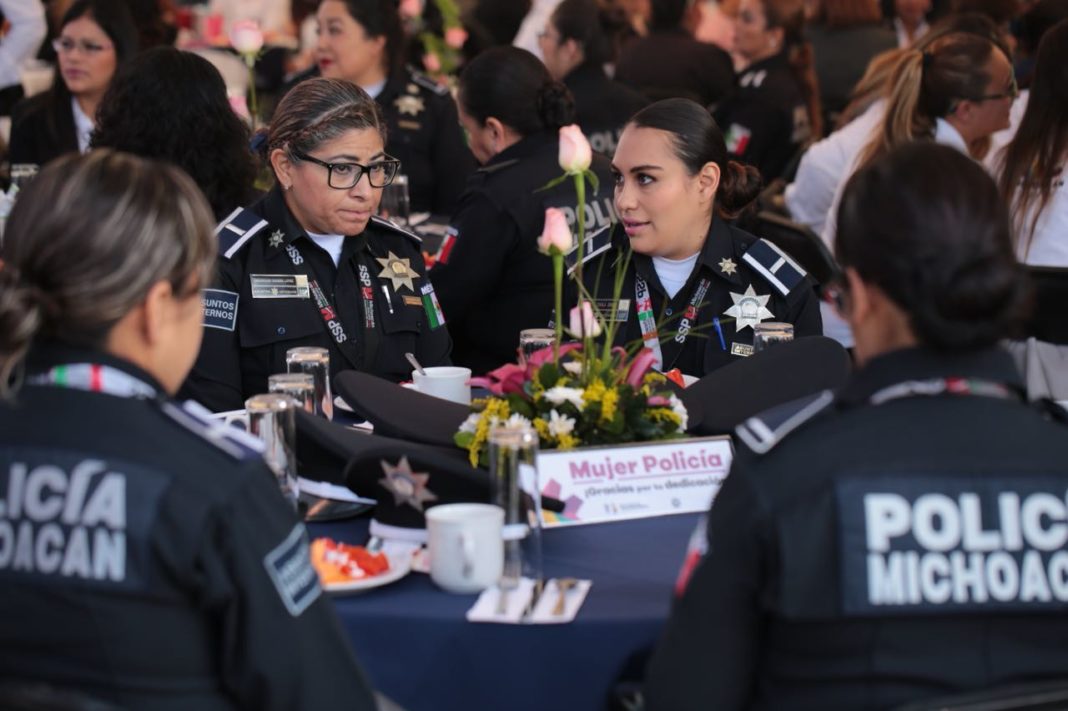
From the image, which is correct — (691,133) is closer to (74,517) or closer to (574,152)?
(574,152)

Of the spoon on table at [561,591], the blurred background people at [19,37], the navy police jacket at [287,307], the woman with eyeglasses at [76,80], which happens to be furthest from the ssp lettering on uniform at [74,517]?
the blurred background people at [19,37]

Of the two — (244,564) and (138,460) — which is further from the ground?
(138,460)

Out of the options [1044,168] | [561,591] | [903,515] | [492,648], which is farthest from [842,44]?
[903,515]

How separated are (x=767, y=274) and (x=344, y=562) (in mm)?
1550

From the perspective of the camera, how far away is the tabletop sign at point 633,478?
7.00ft

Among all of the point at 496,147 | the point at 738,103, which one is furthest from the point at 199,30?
the point at 496,147

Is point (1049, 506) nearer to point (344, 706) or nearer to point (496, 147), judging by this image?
point (344, 706)

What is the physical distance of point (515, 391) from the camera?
2258 millimetres

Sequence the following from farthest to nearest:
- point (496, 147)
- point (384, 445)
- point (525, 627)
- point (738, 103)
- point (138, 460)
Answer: point (738, 103)
point (496, 147)
point (384, 445)
point (525, 627)
point (138, 460)

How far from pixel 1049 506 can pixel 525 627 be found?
0.65 metres

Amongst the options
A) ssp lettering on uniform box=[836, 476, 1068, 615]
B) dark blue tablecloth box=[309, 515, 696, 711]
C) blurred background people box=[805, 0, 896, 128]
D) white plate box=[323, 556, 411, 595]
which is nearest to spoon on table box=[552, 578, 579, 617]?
dark blue tablecloth box=[309, 515, 696, 711]

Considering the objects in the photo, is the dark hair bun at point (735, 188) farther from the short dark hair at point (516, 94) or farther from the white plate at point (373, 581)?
the white plate at point (373, 581)

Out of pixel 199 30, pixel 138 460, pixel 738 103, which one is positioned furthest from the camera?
pixel 199 30

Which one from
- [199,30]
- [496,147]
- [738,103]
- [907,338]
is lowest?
[907,338]
